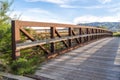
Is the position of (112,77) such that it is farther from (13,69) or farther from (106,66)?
(13,69)

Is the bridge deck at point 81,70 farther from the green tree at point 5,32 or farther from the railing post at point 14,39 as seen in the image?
the green tree at point 5,32

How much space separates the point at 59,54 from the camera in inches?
269

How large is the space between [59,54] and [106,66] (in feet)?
6.39

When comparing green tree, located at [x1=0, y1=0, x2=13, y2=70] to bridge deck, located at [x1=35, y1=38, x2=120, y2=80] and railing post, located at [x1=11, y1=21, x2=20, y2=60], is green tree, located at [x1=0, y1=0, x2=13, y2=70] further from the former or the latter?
bridge deck, located at [x1=35, y1=38, x2=120, y2=80]

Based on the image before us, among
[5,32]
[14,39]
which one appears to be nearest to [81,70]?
[14,39]

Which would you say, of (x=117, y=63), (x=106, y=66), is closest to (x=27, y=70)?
(x=106, y=66)

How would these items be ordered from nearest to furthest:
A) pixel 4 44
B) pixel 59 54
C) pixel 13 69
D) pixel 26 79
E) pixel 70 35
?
pixel 26 79
pixel 13 69
pixel 4 44
pixel 59 54
pixel 70 35

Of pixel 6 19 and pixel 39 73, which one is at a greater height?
pixel 6 19

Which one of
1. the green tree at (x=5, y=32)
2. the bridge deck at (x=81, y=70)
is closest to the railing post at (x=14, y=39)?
the green tree at (x=5, y=32)

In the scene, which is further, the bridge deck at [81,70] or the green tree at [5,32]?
the green tree at [5,32]

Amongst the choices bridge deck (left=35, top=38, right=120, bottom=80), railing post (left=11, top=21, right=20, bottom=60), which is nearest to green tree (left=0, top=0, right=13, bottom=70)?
railing post (left=11, top=21, right=20, bottom=60)

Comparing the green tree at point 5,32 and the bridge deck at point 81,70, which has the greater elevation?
the green tree at point 5,32

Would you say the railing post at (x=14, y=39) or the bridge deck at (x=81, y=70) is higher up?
the railing post at (x=14, y=39)

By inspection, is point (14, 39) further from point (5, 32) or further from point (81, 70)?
point (81, 70)
